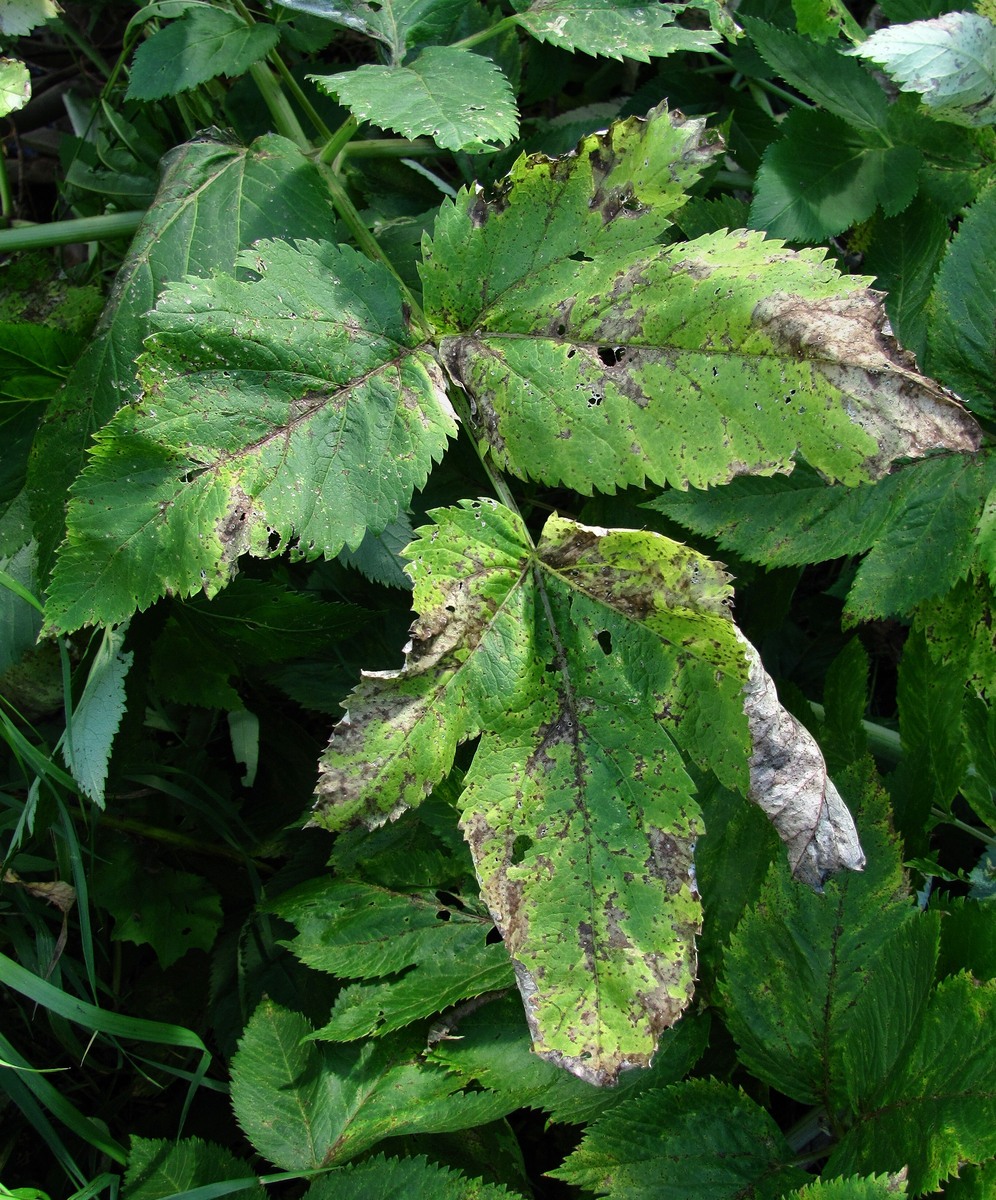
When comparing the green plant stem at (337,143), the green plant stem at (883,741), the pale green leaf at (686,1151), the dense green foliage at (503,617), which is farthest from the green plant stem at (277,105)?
the pale green leaf at (686,1151)

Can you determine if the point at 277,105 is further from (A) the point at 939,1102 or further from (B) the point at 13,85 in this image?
(A) the point at 939,1102

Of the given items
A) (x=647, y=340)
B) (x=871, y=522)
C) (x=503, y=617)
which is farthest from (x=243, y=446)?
(x=871, y=522)

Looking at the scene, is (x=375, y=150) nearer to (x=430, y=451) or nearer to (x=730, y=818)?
(x=430, y=451)

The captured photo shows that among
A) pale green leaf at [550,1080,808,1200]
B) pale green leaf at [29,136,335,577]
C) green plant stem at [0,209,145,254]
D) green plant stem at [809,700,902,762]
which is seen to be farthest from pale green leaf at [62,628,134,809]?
green plant stem at [809,700,902,762]

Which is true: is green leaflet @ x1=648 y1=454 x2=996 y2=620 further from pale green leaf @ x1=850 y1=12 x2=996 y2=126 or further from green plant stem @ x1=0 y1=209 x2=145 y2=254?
green plant stem @ x1=0 y1=209 x2=145 y2=254

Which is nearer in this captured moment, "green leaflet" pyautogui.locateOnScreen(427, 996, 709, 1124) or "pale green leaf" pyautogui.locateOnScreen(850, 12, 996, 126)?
"green leaflet" pyautogui.locateOnScreen(427, 996, 709, 1124)
